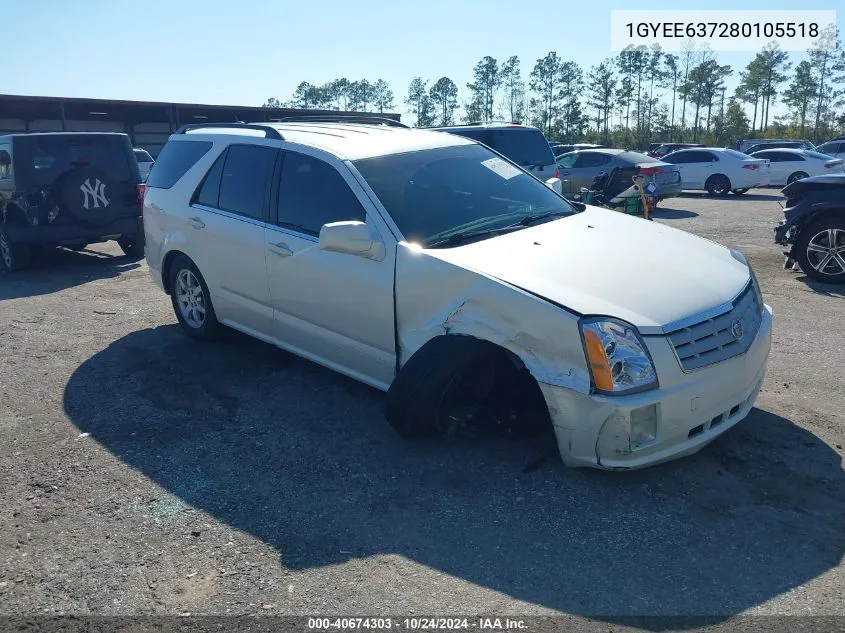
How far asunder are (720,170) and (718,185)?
0.45 meters

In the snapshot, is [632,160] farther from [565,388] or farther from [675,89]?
[675,89]

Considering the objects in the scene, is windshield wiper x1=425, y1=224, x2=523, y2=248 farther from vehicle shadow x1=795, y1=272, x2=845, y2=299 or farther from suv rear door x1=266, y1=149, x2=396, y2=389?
vehicle shadow x1=795, y1=272, x2=845, y2=299

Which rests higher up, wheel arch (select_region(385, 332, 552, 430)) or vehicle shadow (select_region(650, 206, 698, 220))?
wheel arch (select_region(385, 332, 552, 430))

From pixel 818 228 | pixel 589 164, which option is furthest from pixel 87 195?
pixel 589 164

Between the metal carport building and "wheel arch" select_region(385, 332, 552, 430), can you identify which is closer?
"wheel arch" select_region(385, 332, 552, 430)

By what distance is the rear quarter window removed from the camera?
627cm

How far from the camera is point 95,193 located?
10.3m

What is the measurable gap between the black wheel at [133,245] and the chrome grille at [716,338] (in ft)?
30.1

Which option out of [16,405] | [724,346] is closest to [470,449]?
[724,346]

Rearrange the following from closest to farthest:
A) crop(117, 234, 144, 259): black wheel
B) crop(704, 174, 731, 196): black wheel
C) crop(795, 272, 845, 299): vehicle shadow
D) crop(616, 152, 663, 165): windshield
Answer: crop(795, 272, 845, 299): vehicle shadow → crop(117, 234, 144, 259): black wheel → crop(616, 152, 663, 165): windshield → crop(704, 174, 731, 196): black wheel

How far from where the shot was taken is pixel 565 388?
3598 mm

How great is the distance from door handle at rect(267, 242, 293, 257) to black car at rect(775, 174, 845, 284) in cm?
626

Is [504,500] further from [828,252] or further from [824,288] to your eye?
[828,252]

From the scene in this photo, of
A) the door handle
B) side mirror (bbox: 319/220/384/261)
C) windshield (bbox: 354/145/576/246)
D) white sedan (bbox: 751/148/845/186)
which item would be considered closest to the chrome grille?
windshield (bbox: 354/145/576/246)
